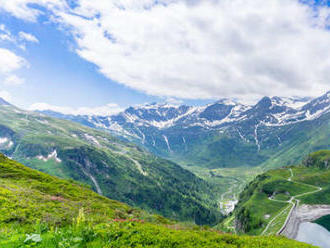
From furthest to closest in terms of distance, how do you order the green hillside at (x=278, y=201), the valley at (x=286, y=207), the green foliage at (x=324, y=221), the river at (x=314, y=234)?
the green hillside at (x=278, y=201)
the valley at (x=286, y=207)
the green foliage at (x=324, y=221)
the river at (x=314, y=234)

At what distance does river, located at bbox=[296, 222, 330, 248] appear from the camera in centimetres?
9054

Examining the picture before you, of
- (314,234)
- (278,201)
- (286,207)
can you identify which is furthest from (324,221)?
(278,201)

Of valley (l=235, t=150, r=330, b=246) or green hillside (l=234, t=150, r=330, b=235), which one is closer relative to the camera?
valley (l=235, t=150, r=330, b=246)

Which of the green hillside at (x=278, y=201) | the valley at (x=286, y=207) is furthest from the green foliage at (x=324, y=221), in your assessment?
the green hillside at (x=278, y=201)

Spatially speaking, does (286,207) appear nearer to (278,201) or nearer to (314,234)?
(278,201)

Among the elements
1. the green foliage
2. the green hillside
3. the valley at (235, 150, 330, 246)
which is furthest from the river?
the green hillside

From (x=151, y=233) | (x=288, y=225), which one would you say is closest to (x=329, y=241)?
(x=288, y=225)

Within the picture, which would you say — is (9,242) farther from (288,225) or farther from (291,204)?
(291,204)

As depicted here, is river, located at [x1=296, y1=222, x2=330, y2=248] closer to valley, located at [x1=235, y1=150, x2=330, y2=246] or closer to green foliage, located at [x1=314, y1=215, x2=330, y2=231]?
valley, located at [x1=235, y1=150, x2=330, y2=246]

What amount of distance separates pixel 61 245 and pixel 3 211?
19.6 metres

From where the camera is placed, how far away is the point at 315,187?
587ft

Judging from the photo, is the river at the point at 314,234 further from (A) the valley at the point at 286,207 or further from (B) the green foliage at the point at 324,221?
(B) the green foliage at the point at 324,221

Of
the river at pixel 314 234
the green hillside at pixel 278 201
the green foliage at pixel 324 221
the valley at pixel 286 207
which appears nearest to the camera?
the river at pixel 314 234

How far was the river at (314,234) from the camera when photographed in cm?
9054
